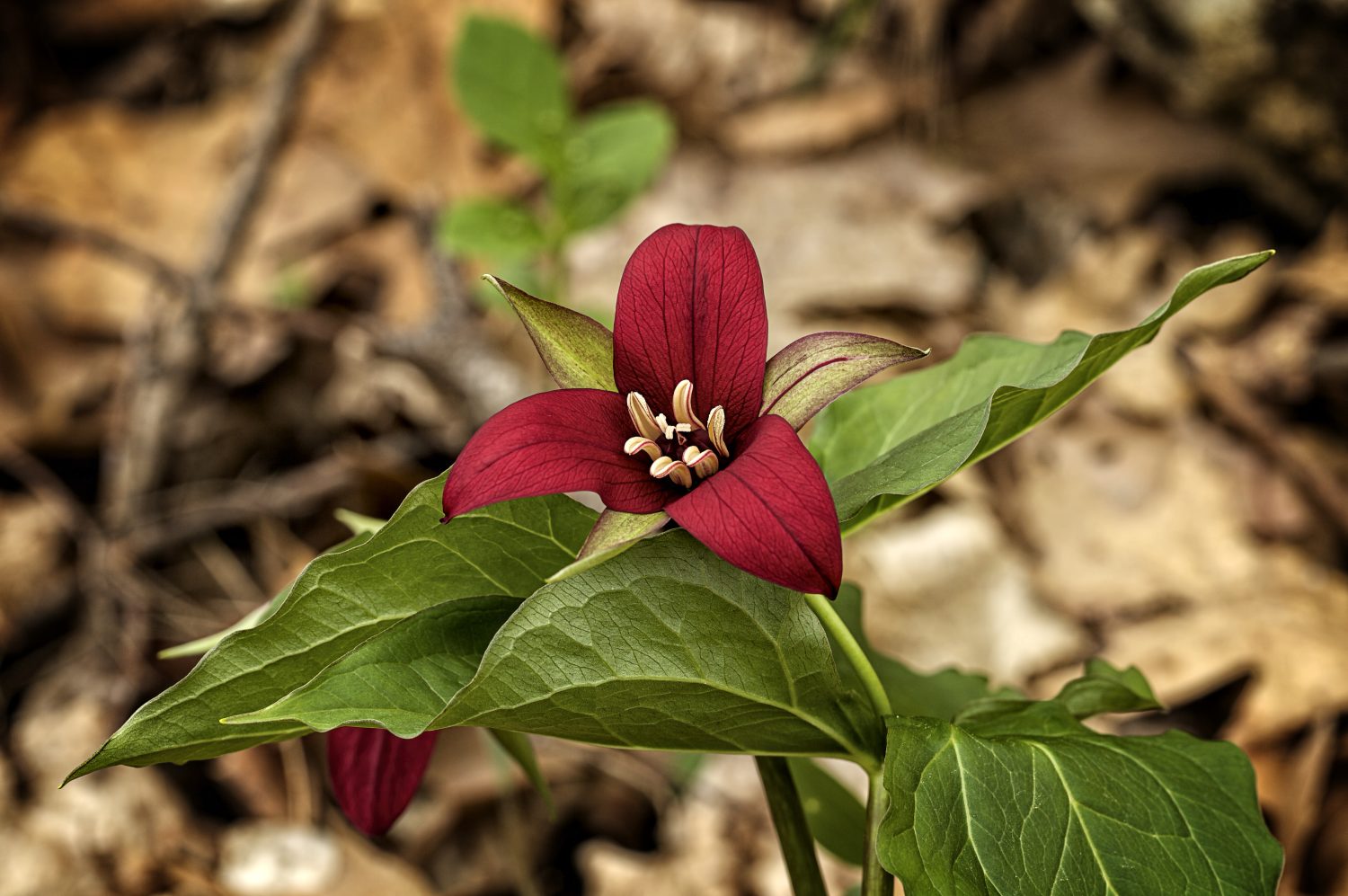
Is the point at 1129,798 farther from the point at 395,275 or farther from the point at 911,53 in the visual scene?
the point at 911,53

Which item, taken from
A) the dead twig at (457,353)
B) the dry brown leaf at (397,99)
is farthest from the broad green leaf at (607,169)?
the dry brown leaf at (397,99)

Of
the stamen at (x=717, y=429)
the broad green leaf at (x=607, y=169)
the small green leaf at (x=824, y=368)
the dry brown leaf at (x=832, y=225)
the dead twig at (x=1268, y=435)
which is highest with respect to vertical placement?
the small green leaf at (x=824, y=368)

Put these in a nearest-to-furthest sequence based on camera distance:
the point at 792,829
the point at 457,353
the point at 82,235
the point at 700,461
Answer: the point at 700,461 < the point at 792,829 < the point at 82,235 < the point at 457,353

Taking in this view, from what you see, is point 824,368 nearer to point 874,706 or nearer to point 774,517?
point 774,517

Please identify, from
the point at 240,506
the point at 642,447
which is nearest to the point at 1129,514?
the point at 240,506

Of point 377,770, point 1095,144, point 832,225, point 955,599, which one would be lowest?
point 955,599

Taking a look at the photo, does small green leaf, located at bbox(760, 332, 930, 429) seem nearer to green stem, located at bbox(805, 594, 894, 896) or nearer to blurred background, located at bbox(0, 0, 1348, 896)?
green stem, located at bbox(805, 594, 894, 896)

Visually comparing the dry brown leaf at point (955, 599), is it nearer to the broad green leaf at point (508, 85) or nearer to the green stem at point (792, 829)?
the broad green leaf at point (508, 85)
